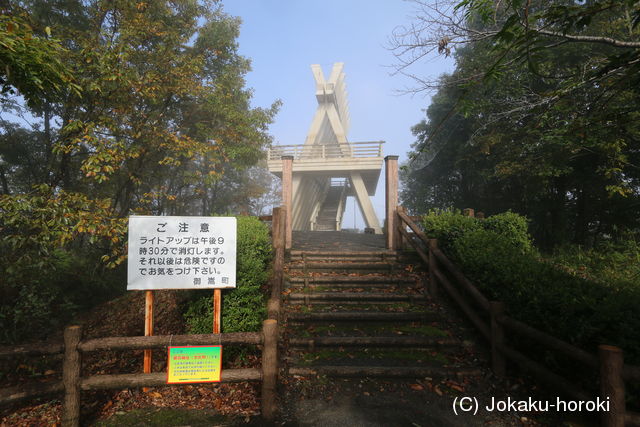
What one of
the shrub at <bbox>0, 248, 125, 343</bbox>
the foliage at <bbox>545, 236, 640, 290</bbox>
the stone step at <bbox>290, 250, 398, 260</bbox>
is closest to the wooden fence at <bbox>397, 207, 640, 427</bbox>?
the stone step at <bbox>290, 250, 398, 260</bbox>

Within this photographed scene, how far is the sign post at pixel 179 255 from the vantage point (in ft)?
11.6

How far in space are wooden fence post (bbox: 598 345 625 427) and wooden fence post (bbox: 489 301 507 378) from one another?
149 centimetres

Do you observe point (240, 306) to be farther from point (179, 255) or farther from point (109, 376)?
point (109, 376)

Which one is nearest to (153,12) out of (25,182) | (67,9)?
(67,9)

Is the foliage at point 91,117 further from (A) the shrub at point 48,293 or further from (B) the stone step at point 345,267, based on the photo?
(B) the stone step at point 345,267

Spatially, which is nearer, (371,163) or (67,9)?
(67,9)

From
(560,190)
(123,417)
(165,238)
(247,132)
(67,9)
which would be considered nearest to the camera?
(123,417)

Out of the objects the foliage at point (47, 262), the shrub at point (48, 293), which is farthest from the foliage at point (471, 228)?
the shrub at point (48, 293)

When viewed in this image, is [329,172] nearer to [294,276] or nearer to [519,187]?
[519,187]

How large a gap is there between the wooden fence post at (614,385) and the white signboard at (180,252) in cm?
375

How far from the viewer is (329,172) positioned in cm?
1759

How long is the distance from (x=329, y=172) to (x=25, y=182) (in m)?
13.6

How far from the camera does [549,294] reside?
11.5ft

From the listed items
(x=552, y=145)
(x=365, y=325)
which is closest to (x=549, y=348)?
(x=365, y=325)
